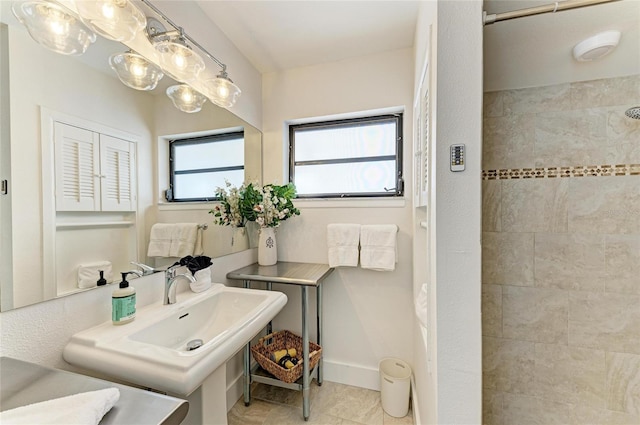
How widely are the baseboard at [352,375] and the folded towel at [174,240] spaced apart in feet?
4.22

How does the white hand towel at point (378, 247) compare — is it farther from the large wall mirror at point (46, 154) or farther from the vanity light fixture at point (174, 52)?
the vanity light fixture at point (174, 52)

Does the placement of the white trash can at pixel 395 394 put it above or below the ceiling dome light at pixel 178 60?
below

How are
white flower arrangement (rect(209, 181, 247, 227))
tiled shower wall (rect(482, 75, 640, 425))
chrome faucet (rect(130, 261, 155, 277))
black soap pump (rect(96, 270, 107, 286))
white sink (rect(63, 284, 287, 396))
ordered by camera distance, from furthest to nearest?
1. white flower arrangement (rect(209, 181, 247, 227))
2. tiled shower wall (rect(482, 75, 640, 425))
3. chrome faucet (rect(130, 261, 155, 277))
4. black soap pump (rect(96, 270, 107, 286))
5. white sink (rect(63, 284, 287, 396))

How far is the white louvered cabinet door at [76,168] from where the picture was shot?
2.61 ft

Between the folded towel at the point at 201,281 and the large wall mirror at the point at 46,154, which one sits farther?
the folded towel at the point at 201,281

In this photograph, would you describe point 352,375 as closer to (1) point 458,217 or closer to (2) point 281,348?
(2) point 281,348

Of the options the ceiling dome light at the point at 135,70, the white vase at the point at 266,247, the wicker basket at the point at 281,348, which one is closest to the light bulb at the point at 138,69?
the ceiling dome light at the point at 135,70

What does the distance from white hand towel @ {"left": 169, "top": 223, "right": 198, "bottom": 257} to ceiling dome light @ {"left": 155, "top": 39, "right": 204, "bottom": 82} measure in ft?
2.50

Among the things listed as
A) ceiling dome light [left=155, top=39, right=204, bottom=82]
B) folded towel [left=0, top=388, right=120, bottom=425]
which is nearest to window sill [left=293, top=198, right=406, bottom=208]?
ceiling dome light [left=155, top=39, right=204, bottom=82]

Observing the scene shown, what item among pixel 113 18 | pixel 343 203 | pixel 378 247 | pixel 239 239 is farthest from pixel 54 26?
pixel 378 247

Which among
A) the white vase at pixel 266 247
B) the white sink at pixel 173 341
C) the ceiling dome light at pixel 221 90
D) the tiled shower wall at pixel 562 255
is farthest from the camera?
the white vase at pixel 266 247

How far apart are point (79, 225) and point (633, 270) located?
2451 millimetres

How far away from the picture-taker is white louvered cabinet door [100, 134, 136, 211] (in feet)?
3.05

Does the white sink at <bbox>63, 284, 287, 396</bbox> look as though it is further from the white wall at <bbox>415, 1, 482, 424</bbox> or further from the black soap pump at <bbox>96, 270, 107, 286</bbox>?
the white wall at <bbox>415, 1, 482, 424</bbox>
